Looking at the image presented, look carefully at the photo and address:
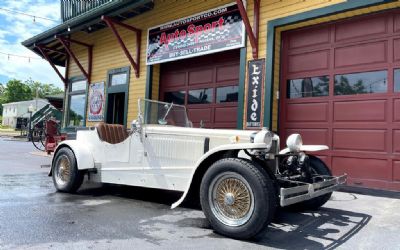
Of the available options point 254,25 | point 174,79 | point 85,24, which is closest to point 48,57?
point 85,24

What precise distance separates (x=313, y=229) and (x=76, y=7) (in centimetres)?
1256

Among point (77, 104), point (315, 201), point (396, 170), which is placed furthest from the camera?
point (77, 104)

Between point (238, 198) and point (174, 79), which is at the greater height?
point (174, 79)

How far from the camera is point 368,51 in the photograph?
→ 680cm

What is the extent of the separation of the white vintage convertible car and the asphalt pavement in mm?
285

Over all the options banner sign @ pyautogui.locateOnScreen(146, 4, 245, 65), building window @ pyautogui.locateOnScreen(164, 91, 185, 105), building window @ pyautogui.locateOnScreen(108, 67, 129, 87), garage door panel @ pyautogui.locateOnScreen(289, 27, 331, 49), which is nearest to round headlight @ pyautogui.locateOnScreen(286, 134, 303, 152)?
garage door panel @ pyautogui.locateOnScreen(289, 27, 331, 49)

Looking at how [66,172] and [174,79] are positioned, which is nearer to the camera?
[66,172]

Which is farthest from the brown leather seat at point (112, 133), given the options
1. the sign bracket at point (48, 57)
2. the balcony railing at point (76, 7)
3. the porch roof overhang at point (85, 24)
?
the sign bracket at point (48, 57)

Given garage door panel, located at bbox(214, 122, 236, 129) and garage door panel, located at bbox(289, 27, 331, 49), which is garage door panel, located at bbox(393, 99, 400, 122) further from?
garage door panel, located at bbox(214, 122, 236, 129)

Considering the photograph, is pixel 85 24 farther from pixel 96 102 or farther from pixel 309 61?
pixel 309 61

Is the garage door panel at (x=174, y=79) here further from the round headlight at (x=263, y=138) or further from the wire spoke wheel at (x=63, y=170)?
the round headlight at (x=263, y=138)

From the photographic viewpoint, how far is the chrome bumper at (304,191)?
339 cm

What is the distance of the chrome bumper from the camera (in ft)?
11.1

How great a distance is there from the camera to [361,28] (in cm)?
693
